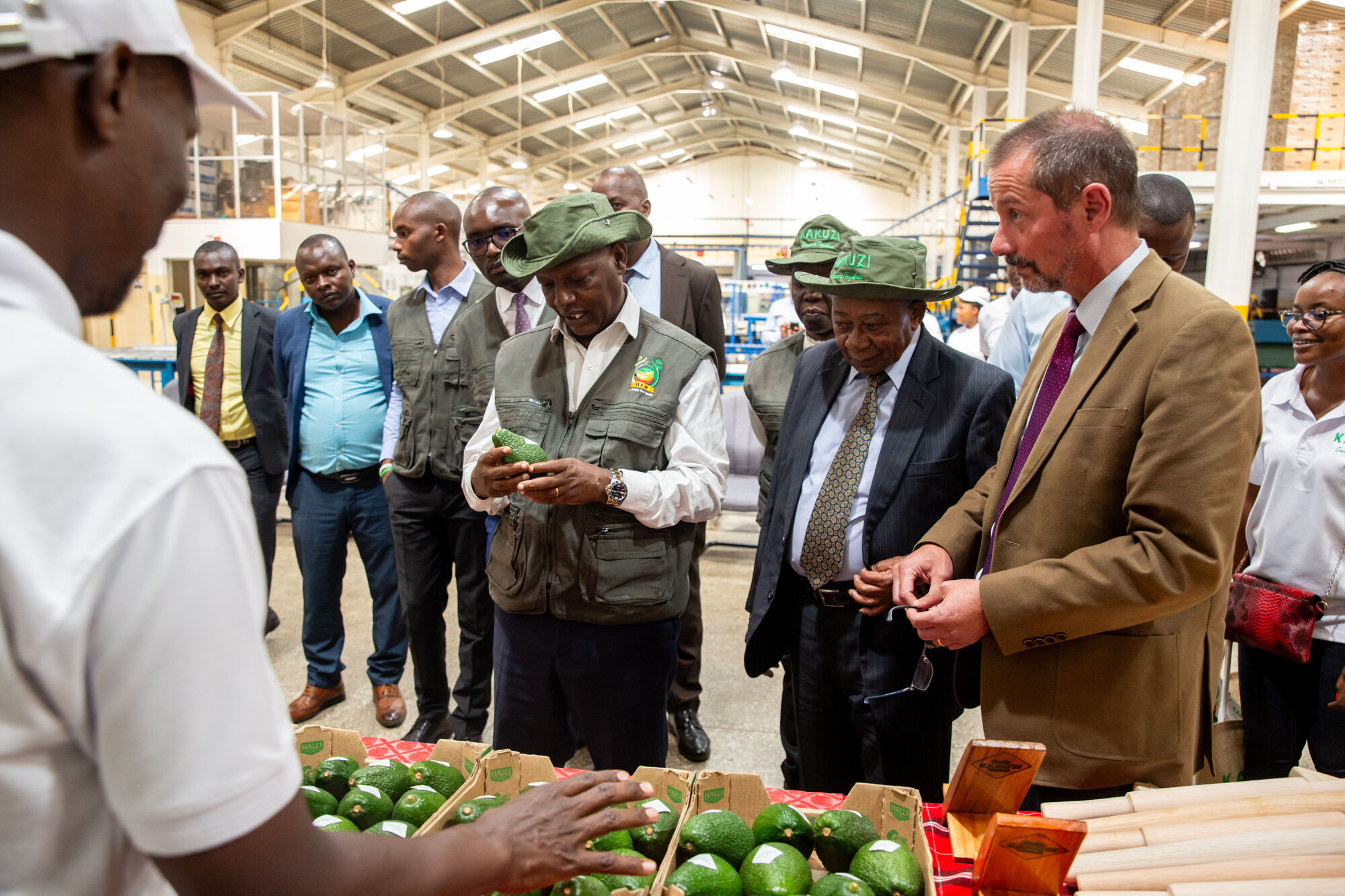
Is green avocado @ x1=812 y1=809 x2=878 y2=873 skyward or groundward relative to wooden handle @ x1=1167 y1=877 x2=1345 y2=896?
groundward

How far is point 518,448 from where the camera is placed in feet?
6.43

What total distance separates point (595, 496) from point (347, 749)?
0.72 metres

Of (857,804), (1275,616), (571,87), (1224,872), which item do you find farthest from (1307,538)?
(571,87)

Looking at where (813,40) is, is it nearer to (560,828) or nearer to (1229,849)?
(1229,849)

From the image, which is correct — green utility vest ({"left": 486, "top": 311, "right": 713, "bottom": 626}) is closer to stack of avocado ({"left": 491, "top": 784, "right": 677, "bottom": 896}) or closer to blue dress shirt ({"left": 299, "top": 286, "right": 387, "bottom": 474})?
stack of avocado ({"left": 491, "top": 784, "right": 677, "bottom": 896})

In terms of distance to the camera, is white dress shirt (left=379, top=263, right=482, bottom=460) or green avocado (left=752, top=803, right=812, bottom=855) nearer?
green avocado (left=752, top=803, right=812, bottom=855)

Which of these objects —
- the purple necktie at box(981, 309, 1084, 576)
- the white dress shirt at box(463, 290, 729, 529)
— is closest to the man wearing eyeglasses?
the white dress shirt at box(463, 290, 729, 529)

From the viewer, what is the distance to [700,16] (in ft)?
55.5

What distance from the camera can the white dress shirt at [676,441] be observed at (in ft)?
6.78

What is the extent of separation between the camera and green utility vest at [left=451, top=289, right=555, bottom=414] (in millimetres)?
2887

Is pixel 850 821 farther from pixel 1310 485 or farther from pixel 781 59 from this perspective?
pixel 781 59

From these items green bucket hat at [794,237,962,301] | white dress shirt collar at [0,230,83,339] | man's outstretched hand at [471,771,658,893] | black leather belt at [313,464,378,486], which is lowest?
black leather belt at [313,464,378,486]

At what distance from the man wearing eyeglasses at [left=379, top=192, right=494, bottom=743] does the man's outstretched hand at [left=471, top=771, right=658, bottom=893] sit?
220 centimetres

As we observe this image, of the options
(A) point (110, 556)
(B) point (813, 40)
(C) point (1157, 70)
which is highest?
(B) point (813, 40)
